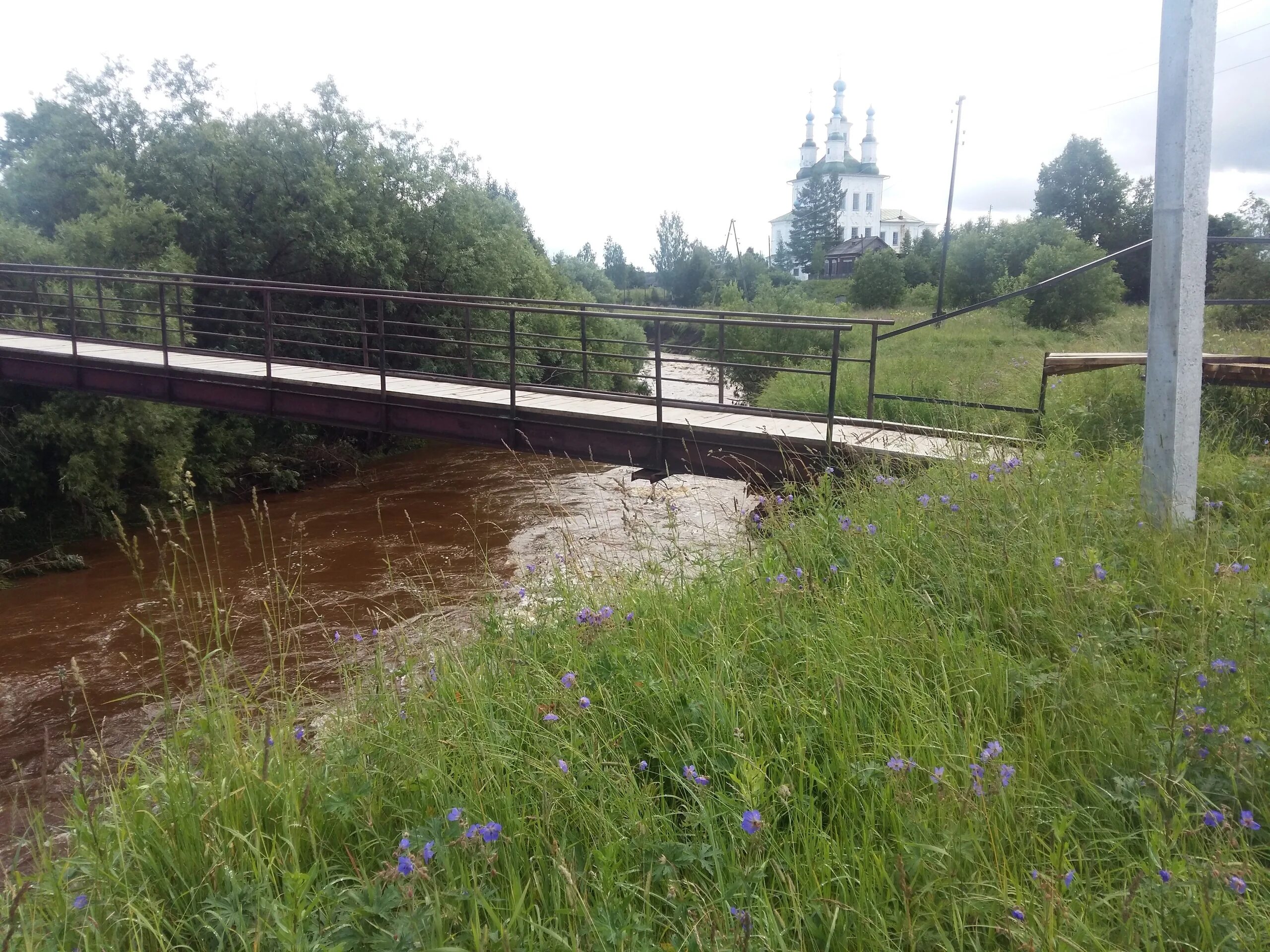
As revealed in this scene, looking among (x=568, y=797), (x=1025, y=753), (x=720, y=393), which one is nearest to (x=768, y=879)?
(x=568, y=797)

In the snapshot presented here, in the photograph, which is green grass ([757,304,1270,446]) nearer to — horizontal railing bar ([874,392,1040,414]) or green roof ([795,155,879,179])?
horizontal railing bar ([874,392,1040,414])

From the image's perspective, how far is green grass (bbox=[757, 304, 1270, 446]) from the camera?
6.86 m

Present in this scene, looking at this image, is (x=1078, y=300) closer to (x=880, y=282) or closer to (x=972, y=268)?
(x=972, y=268)

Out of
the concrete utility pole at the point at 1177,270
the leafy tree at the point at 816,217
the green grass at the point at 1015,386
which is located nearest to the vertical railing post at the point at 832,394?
the green grass at the point at 1015,386

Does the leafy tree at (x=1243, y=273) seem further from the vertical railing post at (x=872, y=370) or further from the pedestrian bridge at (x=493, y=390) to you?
the vertical railing post at (x=872, y=370)

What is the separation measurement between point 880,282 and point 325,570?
138 feet

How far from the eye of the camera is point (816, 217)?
3381 inches

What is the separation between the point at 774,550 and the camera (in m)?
4.62

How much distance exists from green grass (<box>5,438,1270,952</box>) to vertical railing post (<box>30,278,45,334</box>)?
14.6 meters

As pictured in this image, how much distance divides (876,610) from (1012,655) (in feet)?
1.64

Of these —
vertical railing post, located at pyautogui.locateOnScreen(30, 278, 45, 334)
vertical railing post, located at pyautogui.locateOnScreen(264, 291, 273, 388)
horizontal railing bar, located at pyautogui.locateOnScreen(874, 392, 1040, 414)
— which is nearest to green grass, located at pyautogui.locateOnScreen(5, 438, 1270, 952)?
horizontal railing bar, located at pyautogui.locateOnScreen(874, 392, 1040, 414)

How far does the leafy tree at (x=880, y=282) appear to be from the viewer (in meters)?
47.2

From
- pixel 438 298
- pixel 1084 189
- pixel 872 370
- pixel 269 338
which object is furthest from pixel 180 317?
pixel 1084 189

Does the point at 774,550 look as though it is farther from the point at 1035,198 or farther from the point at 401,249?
the point at 1035,198
